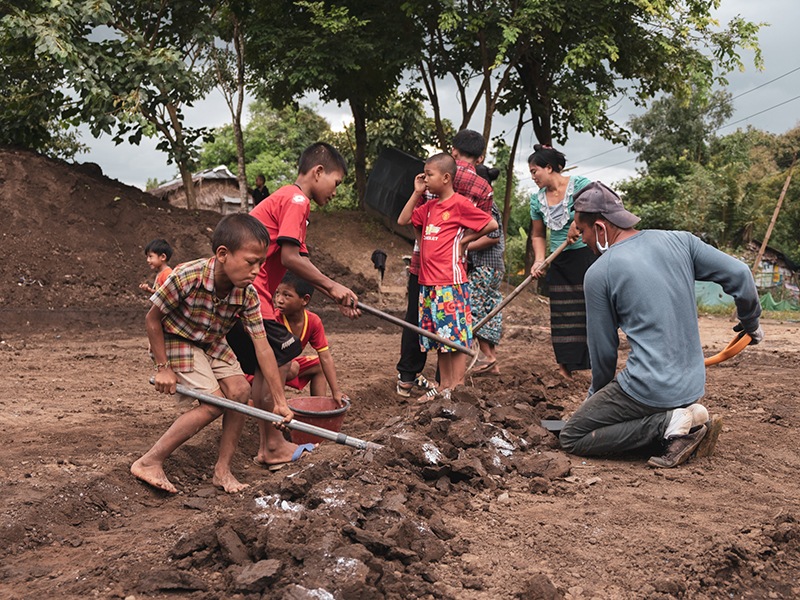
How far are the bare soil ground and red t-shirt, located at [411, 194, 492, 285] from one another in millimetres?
983

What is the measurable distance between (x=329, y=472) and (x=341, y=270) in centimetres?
1300

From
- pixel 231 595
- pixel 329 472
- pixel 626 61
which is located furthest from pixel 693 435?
pixel 626 61

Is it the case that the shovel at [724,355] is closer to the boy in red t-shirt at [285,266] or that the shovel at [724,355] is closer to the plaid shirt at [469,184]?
the boy in red t-shirt at [285,266]

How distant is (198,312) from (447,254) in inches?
93.7

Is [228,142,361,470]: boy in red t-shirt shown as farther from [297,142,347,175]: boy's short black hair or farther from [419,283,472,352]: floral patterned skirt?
[419,283,472,352]: floral patterned skirt

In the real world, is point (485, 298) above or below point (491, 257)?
below

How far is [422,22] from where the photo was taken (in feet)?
62.1

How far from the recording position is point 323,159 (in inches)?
200

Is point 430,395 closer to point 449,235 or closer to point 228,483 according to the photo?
point 449,235

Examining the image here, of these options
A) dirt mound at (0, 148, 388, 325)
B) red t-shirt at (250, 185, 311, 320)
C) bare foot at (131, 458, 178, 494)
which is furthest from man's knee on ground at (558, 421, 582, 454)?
dirt mound at (0, 148, 388, 325)

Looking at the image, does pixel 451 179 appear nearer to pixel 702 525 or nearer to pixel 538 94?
pixel 702 525

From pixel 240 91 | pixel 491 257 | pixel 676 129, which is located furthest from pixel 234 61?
pixel 676 129

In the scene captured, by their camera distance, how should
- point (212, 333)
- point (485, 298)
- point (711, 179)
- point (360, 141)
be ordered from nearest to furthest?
point (212, 333) → point (485, 298) → point (360, 141) → point (711, 179)

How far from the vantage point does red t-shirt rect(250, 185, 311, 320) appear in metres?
4.82
